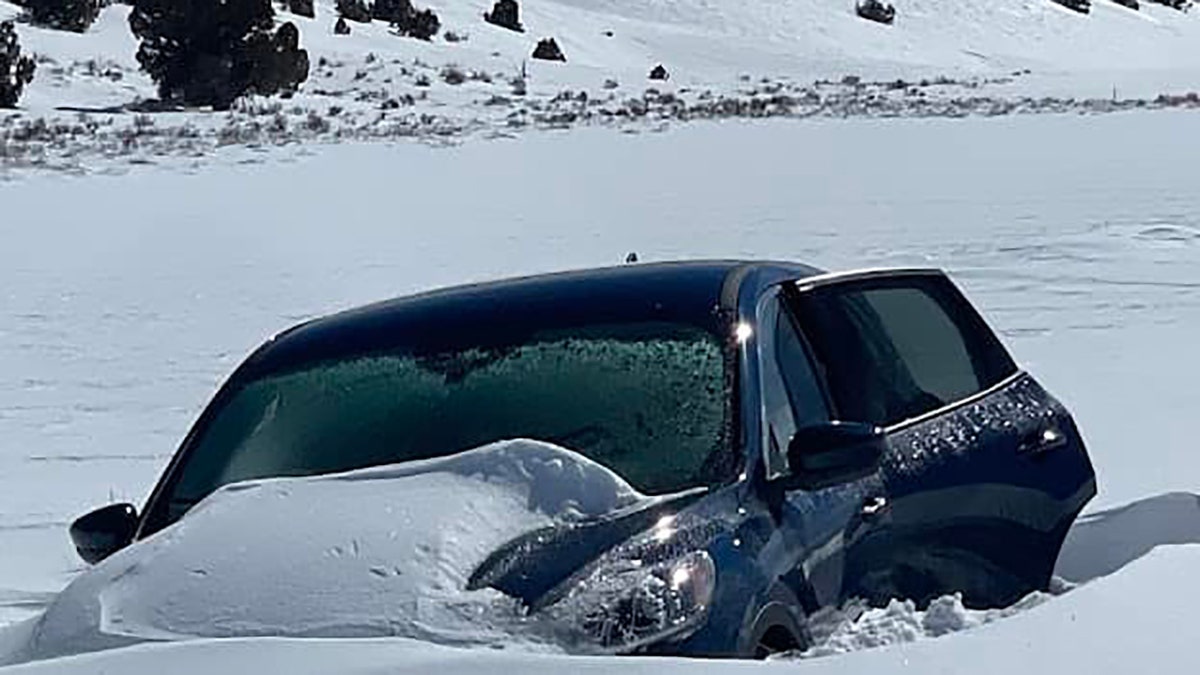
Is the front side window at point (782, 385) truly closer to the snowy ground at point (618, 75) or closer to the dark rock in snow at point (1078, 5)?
the snowy ground at point (618, 75)

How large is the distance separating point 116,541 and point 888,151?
22.7m

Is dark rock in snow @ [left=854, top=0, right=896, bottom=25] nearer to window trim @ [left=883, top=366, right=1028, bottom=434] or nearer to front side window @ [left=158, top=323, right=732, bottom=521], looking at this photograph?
window trim @ [left=883, top=366, right=1028, bottom=434]

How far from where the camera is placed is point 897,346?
571cm

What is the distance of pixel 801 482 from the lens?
4.77 metres

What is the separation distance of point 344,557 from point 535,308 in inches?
50.7

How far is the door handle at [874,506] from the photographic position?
16.4 ft

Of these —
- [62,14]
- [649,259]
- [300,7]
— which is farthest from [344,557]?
[300,7]

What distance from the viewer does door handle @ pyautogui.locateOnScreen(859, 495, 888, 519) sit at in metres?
4.98

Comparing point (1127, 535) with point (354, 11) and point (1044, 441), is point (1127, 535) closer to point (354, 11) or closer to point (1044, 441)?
→ point (1044, 441)

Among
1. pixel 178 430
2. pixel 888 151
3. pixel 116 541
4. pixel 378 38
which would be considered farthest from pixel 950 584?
pixel 378 38

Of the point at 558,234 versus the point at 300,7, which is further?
the point at 300,7

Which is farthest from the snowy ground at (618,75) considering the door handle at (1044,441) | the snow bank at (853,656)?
the snow bank at (853,656)

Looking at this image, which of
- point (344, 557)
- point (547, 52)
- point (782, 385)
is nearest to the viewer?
point (344, 557)

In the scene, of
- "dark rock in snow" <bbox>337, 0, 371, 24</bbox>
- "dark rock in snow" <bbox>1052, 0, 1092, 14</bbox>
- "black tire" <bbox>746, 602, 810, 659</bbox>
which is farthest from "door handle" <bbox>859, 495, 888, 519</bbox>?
"dark rock in snow" <bbox>1052, 0, 1092, 14</bbox>
